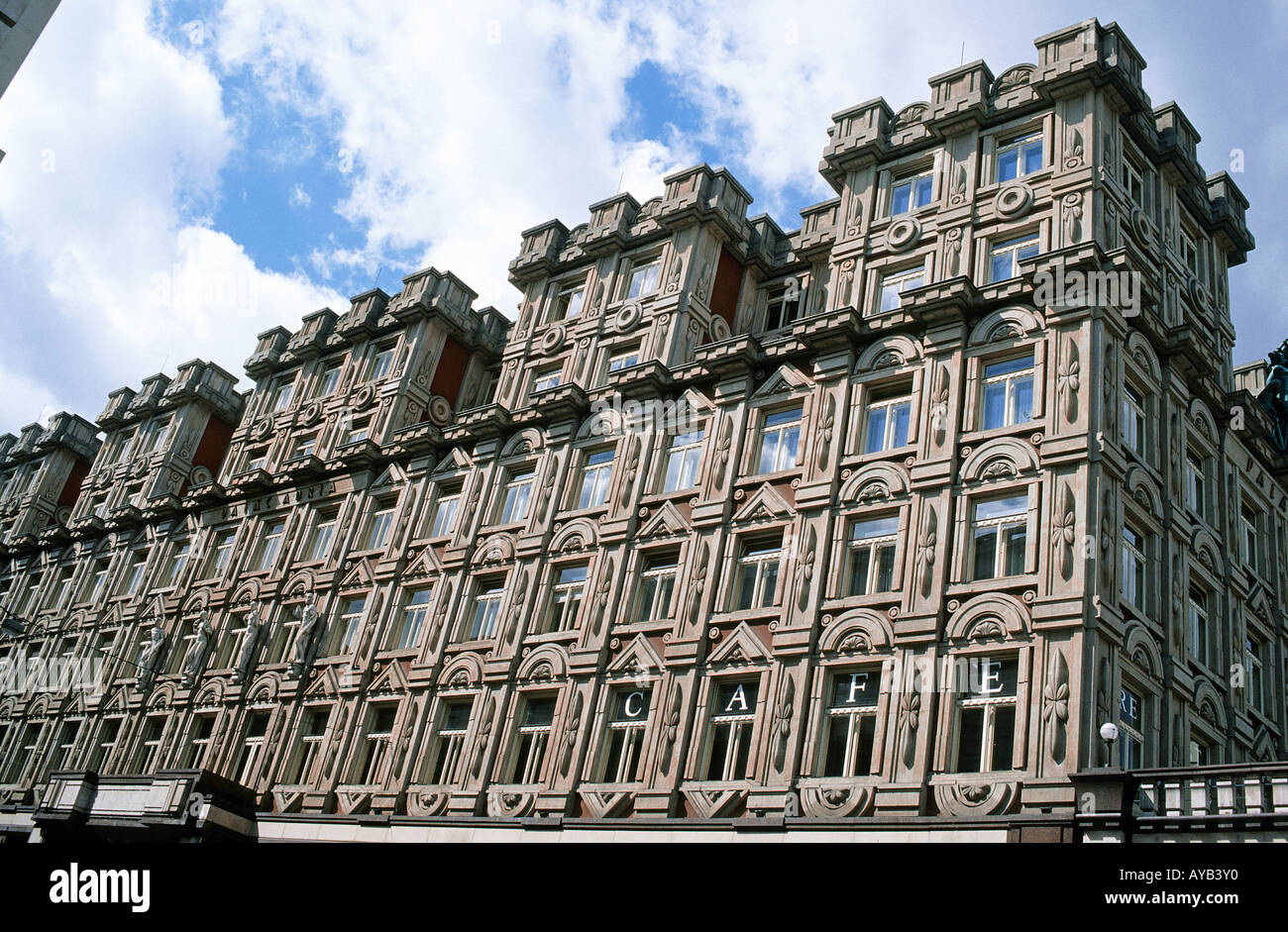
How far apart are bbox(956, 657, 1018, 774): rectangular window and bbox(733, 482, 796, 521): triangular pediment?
22.7 ft

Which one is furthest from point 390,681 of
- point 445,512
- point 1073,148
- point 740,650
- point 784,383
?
point 1073,148

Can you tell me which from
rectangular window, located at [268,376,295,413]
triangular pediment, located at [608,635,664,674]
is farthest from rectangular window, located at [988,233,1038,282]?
rectangular window, located at [268,376,295,413]

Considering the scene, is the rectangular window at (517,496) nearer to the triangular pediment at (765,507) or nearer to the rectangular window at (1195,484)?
the triangular pediment at (765,507)

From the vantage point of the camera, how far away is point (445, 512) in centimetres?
4053

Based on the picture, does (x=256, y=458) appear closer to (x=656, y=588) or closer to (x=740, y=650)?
(x=656, y=588)

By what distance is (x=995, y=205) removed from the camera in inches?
1316

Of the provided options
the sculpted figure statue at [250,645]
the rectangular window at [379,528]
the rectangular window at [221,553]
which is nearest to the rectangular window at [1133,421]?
the rectangular window at [379,528]

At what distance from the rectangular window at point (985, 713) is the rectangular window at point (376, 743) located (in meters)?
17.3

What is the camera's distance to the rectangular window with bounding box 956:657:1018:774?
2469cm

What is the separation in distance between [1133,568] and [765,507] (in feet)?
30.1

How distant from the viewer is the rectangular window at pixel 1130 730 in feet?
81.7
